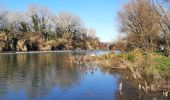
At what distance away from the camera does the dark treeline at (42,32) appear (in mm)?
91719

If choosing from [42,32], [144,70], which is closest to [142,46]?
[144,70]

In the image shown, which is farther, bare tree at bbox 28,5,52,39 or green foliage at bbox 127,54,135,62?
bare tree at bbox 28,5,52,39

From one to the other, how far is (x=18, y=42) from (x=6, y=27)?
7308mm

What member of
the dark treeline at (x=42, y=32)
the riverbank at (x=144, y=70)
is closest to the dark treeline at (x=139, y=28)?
the riverbank at (x=144, y=70)

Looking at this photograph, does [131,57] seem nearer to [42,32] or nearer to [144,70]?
[144,70]

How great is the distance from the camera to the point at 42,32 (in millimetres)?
102375

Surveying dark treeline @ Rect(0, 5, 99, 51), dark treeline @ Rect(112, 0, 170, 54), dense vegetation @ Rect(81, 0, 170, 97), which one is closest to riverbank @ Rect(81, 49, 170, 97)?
dense vegetation @ Rect(81, 0, 170, 97)

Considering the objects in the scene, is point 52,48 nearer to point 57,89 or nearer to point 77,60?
point 77,60

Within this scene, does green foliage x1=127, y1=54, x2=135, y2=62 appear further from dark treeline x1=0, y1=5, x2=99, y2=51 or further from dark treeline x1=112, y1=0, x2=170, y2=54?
dark treeline x1=0, y1=5, x2=99, y2=51

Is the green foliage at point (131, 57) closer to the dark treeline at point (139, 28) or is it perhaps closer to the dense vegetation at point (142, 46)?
the dense vegetation at point (142, 46)

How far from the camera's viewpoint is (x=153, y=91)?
19359 mm

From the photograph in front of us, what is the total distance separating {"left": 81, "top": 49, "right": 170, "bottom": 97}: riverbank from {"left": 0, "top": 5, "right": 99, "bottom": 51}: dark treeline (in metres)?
49.0

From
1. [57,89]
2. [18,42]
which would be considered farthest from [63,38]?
[57,89]

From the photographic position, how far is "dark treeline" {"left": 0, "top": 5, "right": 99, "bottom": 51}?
91719mm
